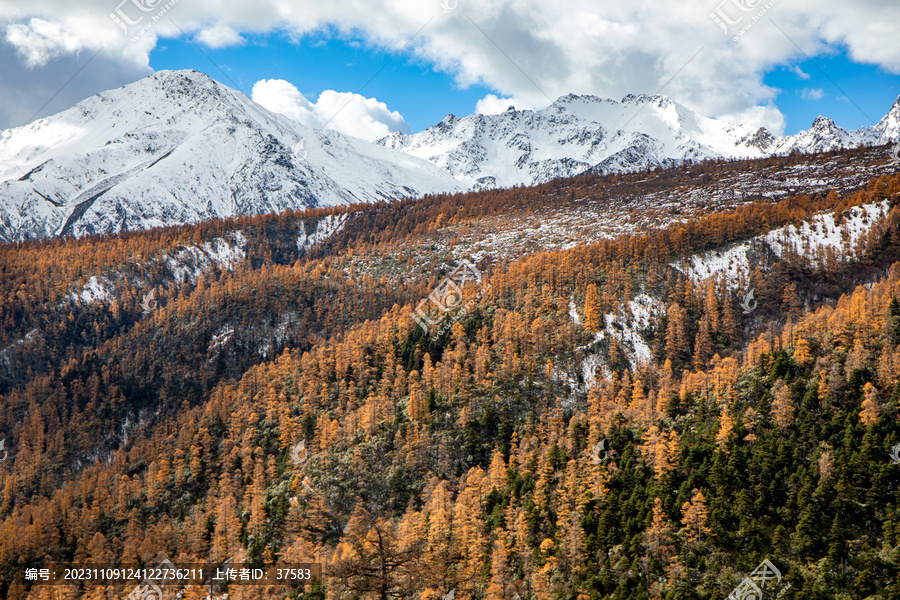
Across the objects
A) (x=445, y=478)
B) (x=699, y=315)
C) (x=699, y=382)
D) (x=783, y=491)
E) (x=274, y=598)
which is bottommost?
(x=274, y=598)

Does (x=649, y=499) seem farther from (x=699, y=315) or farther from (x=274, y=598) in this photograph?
(x=699, y=315)

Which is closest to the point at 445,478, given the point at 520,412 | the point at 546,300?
the point at 520,412

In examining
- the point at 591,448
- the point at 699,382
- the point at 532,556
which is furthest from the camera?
the point at 699,382

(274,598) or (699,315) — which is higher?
(699,315)

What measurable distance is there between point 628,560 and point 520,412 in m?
62.6

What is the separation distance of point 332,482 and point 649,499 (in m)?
75.3

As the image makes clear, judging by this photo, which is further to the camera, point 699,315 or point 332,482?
point 699,315

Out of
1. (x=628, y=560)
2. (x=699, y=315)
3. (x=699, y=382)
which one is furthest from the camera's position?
(x=699, y=315)

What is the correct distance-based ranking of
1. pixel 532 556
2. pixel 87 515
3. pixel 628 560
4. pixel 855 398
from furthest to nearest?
pixel 87 515
pixel 855 398
pixel 532 556
pixel 628 560

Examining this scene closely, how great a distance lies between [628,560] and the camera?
92.9 m

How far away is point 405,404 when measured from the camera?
161 m

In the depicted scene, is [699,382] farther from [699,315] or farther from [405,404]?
[405,404]

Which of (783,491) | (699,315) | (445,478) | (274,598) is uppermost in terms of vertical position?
(699,315)

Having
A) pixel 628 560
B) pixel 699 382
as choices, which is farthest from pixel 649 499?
pixel 699 382
